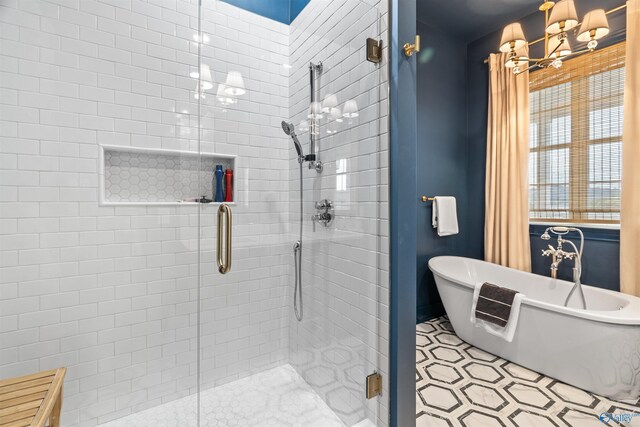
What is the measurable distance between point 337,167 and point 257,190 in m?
0.47

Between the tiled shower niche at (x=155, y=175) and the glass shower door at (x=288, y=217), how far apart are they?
5 centimetres

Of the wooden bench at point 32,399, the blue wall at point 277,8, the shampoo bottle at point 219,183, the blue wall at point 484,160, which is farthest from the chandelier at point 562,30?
the wooden bench at point 32,399

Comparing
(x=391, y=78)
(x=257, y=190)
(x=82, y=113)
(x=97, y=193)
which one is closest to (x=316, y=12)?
(x=391, y=78)

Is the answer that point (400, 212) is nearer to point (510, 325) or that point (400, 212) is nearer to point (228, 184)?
point (228, 184)

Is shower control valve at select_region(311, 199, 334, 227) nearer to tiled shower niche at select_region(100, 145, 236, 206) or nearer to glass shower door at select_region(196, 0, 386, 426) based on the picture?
glass shower door at select_region(196, 0, 386, 426)

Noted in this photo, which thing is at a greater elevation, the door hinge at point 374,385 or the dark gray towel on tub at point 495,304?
the dark gray towel on tub at point 495,304

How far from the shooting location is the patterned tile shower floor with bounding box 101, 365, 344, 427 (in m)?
1.59

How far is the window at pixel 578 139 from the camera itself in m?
2.50

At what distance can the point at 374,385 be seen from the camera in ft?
4.71

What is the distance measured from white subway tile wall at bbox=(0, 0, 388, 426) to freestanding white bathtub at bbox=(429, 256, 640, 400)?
1.37 metres

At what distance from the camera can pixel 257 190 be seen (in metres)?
1.70

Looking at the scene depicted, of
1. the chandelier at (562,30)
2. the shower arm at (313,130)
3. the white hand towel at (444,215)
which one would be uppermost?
the chandelier at (562,30)

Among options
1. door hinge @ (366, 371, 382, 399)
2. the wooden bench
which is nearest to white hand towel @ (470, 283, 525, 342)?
door hinge @ (366, 371, 382, 399)

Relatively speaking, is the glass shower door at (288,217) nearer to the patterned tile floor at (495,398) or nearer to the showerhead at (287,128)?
the showerhead at (287,128)
